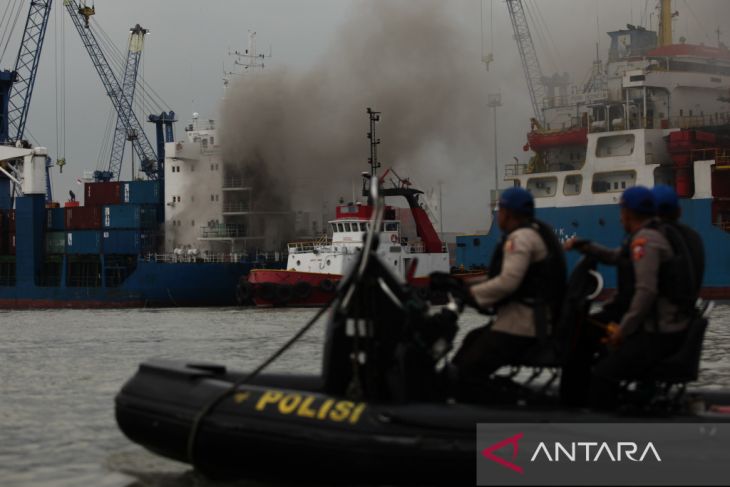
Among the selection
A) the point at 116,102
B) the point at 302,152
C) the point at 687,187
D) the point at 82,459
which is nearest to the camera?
the point at 82,459

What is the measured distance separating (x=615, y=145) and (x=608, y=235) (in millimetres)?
4812

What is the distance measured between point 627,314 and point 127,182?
172 feet

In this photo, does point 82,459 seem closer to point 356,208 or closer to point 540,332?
point 540,332

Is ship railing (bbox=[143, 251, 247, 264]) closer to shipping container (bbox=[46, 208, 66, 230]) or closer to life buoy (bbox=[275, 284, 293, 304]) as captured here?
shipping container (bbox=[46, 208, 66, 230])

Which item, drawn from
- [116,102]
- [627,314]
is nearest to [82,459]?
[627,314]

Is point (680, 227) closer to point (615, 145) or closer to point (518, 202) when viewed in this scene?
point (518, 202)

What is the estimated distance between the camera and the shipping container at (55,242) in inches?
2156

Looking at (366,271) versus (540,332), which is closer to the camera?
(540,332)

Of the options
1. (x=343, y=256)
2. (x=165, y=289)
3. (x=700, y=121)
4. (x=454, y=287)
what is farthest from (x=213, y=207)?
(x=454, y=287)

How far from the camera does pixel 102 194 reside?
55344 millimetres

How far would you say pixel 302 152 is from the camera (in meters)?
55.1

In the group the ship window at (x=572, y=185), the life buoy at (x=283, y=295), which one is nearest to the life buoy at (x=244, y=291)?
the life buoy at (x=283, y=295)

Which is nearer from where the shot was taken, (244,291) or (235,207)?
(244,291)

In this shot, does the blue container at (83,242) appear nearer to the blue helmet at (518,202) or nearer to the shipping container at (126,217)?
the shipping container at (126,217)
